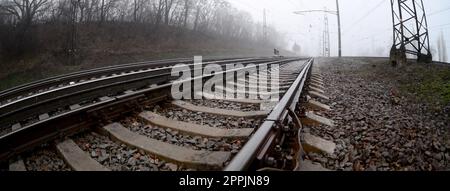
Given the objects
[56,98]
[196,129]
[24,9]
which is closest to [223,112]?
[196,129]

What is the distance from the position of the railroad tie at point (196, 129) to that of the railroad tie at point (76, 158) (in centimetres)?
83

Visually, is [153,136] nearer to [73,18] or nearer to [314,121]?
[314,121]

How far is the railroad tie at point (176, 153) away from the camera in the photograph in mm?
1994

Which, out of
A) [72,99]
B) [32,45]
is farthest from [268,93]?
[32,45]

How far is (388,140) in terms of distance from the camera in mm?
2369

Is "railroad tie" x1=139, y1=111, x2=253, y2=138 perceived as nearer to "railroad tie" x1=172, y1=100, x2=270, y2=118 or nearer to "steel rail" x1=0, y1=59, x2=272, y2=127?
"railroad tie" x1=172, y1=100, x2=270, y2=118

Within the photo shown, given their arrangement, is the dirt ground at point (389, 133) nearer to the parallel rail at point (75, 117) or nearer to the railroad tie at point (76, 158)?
→ the parallel rail at point (75, 117)

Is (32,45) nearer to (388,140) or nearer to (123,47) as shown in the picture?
(123,47)

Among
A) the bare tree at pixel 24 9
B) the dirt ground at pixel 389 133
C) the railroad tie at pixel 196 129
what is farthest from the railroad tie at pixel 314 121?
the bare tree at pixel 24 9

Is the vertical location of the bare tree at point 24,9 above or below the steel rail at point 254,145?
above

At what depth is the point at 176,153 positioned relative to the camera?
85.4 inches

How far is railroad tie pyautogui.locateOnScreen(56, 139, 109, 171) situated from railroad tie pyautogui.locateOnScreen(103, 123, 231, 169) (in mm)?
356

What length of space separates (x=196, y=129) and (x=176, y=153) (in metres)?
0.55

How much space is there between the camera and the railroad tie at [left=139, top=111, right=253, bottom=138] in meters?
2.53
